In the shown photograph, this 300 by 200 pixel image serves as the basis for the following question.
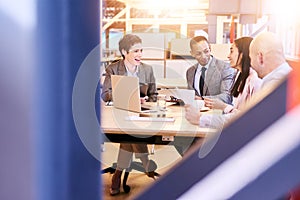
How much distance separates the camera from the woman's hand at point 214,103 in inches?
115

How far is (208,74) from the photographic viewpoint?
3.18 m

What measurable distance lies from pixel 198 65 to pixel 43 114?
2.91 meters

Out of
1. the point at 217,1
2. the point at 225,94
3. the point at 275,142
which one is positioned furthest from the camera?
the point at 217,1

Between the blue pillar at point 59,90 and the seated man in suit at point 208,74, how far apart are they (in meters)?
2.54

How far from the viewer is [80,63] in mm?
470

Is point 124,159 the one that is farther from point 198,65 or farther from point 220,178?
point 220,178

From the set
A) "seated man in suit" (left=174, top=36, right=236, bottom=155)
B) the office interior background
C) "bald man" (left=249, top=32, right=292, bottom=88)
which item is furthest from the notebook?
the office interior background

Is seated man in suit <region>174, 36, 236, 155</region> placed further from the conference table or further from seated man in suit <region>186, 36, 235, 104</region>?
the conference table

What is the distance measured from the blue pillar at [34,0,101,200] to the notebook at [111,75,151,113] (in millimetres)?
2516

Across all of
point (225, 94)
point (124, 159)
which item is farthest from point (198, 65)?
point (124, 159)

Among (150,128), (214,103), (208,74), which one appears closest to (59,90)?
(150,128)

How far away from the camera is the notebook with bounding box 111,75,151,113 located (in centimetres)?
303

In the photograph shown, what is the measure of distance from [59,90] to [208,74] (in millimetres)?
2798

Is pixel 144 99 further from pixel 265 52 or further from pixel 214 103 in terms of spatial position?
pixel 265 52
